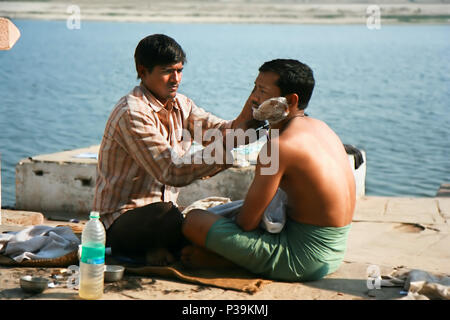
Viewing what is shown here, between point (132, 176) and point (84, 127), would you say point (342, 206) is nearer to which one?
point (132, 176)

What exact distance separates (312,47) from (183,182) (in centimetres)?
4282

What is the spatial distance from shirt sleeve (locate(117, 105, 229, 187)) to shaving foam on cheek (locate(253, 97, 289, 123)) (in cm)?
32

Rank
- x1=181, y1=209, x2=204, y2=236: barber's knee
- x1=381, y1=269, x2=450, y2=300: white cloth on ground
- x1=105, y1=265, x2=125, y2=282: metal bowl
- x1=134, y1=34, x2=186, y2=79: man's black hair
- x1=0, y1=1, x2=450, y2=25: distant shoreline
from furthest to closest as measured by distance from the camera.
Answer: x1=0, y1=1, x2=450, y2=25: distant shoreline < x1=134, y1=34, x2=186, y2=79: man's black hair < x1=181, y1=209, x2=204, y2=236: barber's knee < x1=105, y1=265, x2=125, y2=282: metal bowl < x1=381, y1=269, x2=450, y2=300: white cloth on ground

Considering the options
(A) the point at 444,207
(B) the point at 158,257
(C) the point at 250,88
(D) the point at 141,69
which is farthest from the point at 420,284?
(C) the point at 250,88

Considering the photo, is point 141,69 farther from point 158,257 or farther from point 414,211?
point 414,211

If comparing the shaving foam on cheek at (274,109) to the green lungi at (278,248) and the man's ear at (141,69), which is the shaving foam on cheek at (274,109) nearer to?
the green lungi at (278,248)

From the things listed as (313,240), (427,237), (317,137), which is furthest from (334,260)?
(427,237)

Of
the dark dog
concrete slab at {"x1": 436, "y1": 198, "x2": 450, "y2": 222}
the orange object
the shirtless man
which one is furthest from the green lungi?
concrete slab at {"x1": 436, "y1": 198, "x2": 450, "y2": 222}

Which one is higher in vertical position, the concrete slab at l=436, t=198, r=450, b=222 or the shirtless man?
the shirtless man

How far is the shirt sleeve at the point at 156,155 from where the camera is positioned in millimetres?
4090

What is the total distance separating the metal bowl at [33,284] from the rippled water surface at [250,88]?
19.9 ft

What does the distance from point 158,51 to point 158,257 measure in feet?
3.81

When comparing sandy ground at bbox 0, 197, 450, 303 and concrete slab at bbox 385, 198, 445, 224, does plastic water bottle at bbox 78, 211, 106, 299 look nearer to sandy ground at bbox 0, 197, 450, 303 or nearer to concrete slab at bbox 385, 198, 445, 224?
sandy ground at bbox 0, 197, 450, 303

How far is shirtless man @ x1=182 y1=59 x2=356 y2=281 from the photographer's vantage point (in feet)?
12.5
